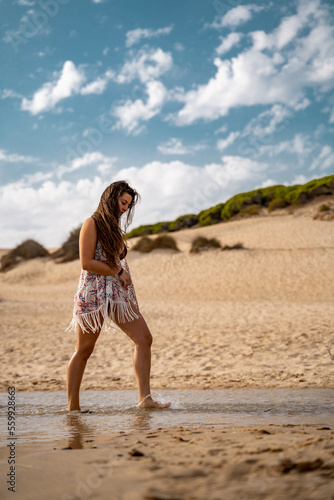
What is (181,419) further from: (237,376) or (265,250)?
(265,250)

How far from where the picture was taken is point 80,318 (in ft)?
12.7

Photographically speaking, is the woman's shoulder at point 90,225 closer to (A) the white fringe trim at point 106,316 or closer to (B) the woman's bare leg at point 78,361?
(A) the white fringe trim at point 106,316

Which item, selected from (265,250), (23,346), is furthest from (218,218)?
(23,346)

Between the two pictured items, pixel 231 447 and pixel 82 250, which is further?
pixel 82 250

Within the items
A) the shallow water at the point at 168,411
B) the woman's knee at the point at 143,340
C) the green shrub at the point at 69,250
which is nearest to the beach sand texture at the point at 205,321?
the shallow water at the point at 168,411

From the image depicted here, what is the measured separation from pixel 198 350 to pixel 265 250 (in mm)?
16999

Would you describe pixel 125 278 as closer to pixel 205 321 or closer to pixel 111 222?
pixel 111 222

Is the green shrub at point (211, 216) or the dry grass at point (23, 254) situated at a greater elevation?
the green shrub at point (211, 216)

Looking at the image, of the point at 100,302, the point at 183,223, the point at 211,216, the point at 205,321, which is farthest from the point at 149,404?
the point at 183,223

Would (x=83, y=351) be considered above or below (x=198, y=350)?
above

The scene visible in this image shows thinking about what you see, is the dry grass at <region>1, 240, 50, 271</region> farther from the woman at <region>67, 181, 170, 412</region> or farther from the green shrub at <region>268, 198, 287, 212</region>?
the woman at <region>67, 181, 170, 412</region>

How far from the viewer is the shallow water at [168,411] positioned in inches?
125

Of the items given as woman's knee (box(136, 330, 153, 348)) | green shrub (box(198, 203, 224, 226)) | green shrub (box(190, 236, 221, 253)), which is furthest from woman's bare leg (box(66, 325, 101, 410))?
green shrub (box(198, 203, 224, 226))

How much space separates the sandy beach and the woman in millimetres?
573
